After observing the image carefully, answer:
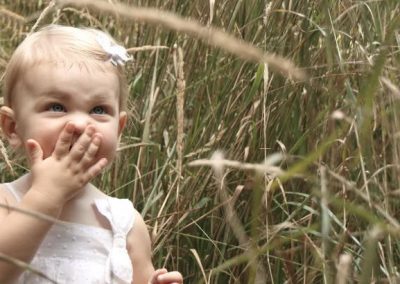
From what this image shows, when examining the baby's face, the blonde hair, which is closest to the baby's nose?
the baby's face

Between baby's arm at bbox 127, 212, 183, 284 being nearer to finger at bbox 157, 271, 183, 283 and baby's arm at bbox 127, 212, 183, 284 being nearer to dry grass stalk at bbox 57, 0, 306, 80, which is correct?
finger at bbox 157, 271, 183, 283

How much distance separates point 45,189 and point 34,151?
90mm

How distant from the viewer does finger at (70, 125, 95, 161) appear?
2025 mm

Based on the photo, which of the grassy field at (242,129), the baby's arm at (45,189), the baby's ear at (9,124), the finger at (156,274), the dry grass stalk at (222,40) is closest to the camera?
the dry grass stalk at (222,40)

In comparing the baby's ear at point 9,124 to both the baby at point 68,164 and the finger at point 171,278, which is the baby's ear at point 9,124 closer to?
the baby at point 68,164

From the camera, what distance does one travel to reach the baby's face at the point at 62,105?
6.86 ft

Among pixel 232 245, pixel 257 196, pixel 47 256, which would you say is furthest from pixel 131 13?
pixel 232 245

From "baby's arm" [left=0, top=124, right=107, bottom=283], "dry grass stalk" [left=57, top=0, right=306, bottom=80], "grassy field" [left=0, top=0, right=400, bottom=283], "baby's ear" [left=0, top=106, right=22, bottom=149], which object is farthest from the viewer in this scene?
"grassy field" [left=0, top=0, right=400, bottom=283]

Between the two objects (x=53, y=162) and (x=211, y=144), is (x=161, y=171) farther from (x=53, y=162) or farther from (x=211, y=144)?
(x=53, y=162)

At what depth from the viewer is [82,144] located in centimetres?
203

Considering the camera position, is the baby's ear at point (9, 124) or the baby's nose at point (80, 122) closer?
the baby's nose at point (80, 122)

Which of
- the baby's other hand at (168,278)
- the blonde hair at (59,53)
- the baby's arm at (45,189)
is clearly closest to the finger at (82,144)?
the baby's arm at (45,189)

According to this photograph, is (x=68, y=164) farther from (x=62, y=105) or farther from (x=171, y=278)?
(x=171, y=278)

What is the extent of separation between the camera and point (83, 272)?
84.3 inches
